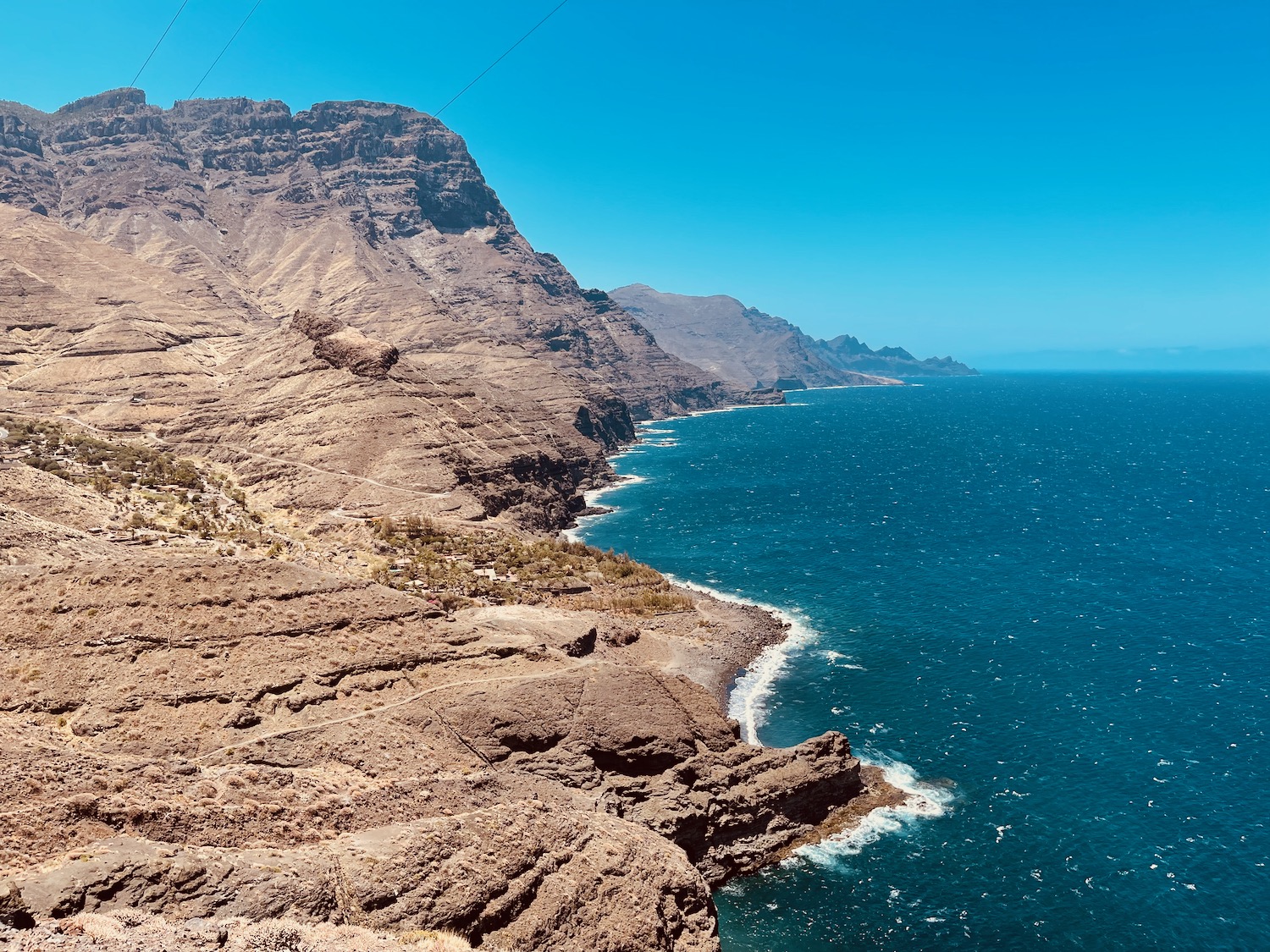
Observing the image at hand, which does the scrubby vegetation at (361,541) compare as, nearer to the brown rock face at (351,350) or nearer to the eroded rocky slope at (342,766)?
the eroded rocky slope at (342,766)

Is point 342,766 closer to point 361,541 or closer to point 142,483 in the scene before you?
point 361,541

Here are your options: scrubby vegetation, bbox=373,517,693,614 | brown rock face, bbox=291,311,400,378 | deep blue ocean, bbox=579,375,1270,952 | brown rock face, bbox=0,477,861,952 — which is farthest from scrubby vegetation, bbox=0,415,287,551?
deep blue ocean, bbox=579,375,1270,952

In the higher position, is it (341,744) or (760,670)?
(341,744)

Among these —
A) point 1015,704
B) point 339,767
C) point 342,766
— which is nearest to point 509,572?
point 1015,704

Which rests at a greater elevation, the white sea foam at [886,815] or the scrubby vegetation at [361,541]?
the scrubby vegetation at [361,541]

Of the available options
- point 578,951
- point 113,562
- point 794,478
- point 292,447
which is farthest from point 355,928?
point 794,478

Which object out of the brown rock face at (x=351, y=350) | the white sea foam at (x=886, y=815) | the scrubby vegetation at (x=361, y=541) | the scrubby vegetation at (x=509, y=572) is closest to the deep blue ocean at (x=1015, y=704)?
the white sea foam at (x=886, y=815)
